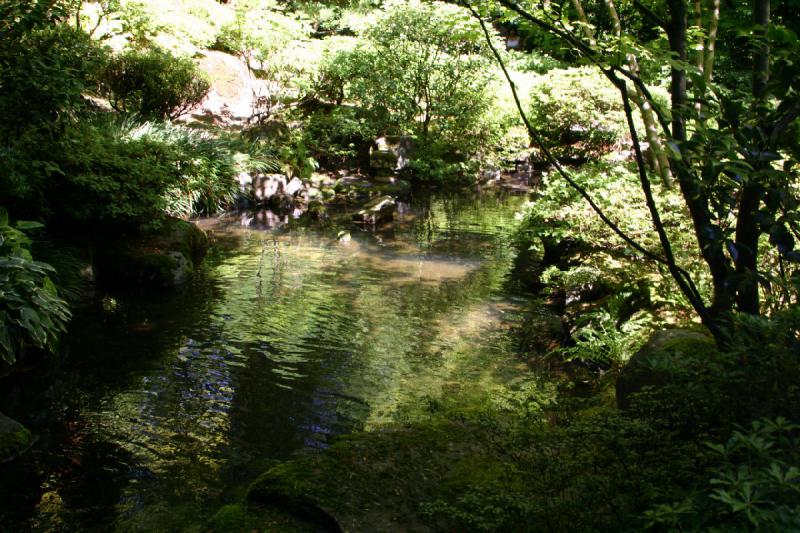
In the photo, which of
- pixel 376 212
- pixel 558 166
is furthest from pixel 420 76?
pixel 558 166

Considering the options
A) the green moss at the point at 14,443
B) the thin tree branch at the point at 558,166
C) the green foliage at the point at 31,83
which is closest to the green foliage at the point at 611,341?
the thin tree branch at the point at 558,166

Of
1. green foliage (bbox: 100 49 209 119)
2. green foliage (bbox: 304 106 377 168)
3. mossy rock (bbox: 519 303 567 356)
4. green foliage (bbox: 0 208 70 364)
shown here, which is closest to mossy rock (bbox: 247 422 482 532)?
green foliage (bbox: 0 208 70 364)

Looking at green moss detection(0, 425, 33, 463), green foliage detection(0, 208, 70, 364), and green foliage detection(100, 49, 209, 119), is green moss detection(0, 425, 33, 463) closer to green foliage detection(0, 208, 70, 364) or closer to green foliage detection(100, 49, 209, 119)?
green foliage detection(0, 208, 70, 364)

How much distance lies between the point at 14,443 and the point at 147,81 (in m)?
12.3

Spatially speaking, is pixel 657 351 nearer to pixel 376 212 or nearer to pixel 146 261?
pixel 146 261

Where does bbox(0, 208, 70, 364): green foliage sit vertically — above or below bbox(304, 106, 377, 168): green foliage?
below

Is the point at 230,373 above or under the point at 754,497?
under

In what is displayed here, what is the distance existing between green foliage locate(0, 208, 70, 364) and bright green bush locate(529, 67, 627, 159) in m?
13.4

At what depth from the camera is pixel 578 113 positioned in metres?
17.5

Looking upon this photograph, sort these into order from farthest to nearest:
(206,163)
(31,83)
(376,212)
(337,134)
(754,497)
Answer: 1. (337,134)
2. (376,212)
3. (206,163)
4. (31,83)
5. (754,497)

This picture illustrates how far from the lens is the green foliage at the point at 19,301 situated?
16.2ft

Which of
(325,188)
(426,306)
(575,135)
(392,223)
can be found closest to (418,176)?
(325,188)

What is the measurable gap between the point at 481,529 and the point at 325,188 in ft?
46.2

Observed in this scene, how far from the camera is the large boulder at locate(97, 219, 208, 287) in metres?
8.42
